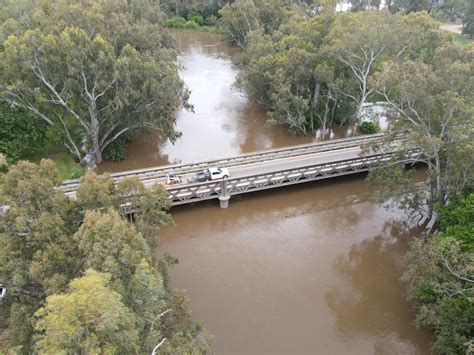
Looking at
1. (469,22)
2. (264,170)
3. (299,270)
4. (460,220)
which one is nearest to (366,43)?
(264,170)

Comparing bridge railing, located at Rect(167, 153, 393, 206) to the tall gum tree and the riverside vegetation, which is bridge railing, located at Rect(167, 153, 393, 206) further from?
the tall gum tree

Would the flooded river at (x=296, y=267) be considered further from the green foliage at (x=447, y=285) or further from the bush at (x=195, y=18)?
the bush at (x=195, y=18)

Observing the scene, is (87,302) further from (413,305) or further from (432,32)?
(432,32)

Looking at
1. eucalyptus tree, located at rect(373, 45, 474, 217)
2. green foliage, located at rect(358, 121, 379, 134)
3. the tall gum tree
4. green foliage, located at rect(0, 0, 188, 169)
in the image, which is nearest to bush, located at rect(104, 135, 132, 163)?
green foliage, located at rect(0, 0, 188, 169)

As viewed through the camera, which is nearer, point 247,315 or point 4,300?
point 4,300

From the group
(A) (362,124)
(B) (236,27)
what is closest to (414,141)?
(A) (362,124)

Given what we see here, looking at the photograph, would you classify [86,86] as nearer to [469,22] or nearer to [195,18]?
[195,18]
